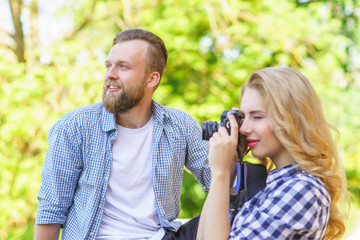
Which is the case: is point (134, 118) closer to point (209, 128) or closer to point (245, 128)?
point (209, 128)

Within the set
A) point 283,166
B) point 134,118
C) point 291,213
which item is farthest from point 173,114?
point 291,213

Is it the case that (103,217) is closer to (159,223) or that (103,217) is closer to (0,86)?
(159,223)

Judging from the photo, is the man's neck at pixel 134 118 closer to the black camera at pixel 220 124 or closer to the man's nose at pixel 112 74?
the man's nose at pixel 112 74

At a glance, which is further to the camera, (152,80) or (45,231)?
(152,80)

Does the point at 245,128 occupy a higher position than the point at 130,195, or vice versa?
the point at 245,128

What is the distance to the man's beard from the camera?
2.11 meters

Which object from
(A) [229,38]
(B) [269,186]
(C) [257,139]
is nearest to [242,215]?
(B) [269,186]

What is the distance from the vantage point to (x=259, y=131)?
162 centimetres

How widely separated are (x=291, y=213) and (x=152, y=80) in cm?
119

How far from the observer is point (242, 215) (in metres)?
1.60

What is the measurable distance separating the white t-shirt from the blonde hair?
779 mm

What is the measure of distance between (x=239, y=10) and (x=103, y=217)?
183 inches

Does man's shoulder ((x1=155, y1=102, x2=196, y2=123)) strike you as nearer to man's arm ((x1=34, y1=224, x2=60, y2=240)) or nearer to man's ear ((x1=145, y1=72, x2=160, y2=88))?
man's ear ((x1=145, y1=72, x2=160, y2=88))

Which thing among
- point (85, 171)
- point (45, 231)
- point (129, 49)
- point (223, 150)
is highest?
point (129, 49)
